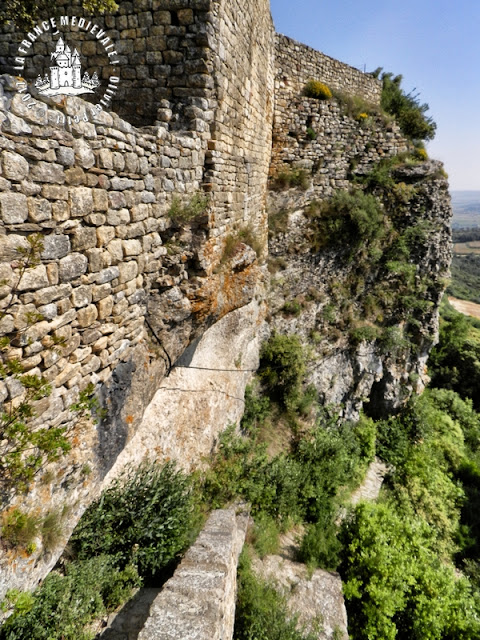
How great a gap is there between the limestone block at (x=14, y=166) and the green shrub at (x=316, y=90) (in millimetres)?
9529

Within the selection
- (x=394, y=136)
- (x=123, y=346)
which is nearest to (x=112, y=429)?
(x=123, y=346)

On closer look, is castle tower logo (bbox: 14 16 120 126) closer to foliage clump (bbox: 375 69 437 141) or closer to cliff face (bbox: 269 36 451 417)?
cliff face (bbox: 269 36 451 417)

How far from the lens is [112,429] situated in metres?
3.43

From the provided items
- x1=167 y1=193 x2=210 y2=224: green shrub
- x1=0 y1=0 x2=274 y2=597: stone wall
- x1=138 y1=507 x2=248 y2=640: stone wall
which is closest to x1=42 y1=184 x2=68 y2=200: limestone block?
x1=0 y1=0 x2=274 y2=597: stone wall

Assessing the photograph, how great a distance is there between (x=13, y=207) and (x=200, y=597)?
4.05m

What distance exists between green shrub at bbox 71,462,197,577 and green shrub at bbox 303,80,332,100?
398 inches

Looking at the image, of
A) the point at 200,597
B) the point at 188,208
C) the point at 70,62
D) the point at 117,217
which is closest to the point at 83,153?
the point at 117,217

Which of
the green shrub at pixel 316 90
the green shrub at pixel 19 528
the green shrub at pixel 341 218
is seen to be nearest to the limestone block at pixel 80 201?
the green shrub at pixel 19 528

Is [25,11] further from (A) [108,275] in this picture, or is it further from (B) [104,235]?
Result: (A) [108,275]

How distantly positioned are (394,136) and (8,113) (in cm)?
1168

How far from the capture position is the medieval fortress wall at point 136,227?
2.35 m

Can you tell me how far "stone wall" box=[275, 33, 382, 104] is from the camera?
→ 8734 mm

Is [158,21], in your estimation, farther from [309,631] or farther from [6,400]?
[309,631]

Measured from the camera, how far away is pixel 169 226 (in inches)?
164
